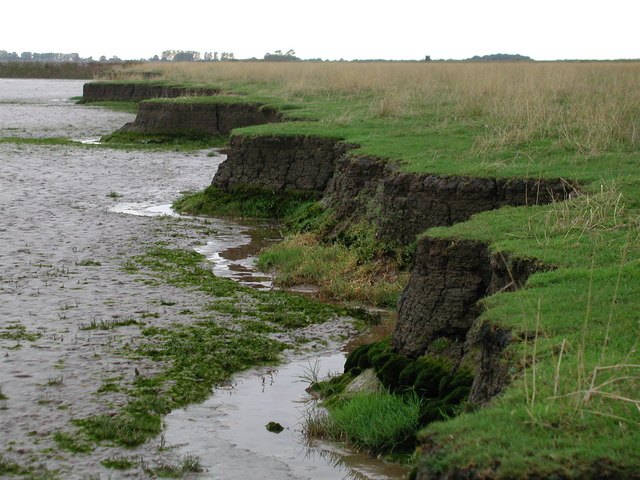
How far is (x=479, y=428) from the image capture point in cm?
412

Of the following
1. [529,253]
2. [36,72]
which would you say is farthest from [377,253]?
[36,72]

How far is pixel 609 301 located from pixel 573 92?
13536mm

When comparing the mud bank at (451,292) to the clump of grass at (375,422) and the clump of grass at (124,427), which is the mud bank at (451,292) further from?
the clump of grass at (124,427)

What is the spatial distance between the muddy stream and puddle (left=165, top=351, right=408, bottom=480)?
0.5 inches

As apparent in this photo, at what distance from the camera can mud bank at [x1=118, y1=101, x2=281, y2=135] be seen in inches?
1054

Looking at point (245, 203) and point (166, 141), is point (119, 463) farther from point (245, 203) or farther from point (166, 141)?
point (166, 141)

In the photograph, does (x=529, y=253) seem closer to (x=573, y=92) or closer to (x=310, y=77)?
(x=573, y=92)

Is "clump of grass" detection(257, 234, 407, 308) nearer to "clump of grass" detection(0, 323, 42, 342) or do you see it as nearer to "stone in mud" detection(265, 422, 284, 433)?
"clump of grass" detection(0, 323, 42, 342)

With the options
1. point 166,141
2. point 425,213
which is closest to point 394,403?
point 425,213

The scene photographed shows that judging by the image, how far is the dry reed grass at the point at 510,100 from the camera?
1291 cm

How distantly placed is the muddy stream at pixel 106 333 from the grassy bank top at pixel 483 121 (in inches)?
110

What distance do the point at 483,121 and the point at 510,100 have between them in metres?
1.41

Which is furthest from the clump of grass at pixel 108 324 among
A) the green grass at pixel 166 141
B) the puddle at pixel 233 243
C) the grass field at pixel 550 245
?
the green grass at pixel 166 141

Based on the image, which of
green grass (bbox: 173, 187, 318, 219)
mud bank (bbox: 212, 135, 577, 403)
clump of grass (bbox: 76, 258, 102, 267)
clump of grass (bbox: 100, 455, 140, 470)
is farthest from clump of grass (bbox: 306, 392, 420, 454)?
green grass (bbox: 173, 187, 318, 219)
